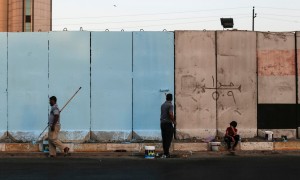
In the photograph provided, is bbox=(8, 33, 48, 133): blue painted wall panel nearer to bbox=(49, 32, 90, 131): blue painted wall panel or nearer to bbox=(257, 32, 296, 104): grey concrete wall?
bbox=(49, 32, 90, 131): blue painted wall panel

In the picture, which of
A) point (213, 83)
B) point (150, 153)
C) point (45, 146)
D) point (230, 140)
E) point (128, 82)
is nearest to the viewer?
point (150, 153)

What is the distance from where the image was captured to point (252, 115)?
15750 mm

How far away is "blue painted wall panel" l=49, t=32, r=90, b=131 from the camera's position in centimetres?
1541

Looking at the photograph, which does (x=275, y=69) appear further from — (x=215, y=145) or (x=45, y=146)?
(x=45, y=146)

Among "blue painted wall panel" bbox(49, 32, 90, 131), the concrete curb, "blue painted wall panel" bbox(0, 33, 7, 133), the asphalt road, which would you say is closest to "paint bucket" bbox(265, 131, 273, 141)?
the concrete curb

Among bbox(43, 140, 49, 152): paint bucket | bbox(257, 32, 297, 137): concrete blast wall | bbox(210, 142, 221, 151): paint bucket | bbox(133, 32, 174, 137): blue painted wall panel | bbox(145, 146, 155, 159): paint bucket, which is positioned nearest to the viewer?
bbox(145, 146, 155, 159): paint bucket

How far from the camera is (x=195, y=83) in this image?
15.6 meters

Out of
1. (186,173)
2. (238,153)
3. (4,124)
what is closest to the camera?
(186,173)

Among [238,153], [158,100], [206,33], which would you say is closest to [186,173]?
[238,153]

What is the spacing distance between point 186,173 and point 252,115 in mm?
6477

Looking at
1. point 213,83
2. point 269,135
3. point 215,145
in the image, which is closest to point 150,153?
point 215,145

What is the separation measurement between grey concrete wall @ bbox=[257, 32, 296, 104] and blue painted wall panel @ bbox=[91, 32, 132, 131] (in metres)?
4.29

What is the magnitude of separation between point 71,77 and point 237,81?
5.31 m

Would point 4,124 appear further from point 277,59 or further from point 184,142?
point 277,59
